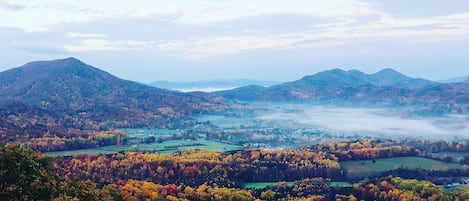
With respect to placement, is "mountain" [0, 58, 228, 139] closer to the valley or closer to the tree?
the valley

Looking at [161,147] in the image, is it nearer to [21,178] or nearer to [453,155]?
[453,155]

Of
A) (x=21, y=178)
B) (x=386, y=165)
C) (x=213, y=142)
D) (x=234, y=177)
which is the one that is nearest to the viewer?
(x=21, y=178)

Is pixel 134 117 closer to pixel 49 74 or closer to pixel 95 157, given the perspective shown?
pixel 49 74

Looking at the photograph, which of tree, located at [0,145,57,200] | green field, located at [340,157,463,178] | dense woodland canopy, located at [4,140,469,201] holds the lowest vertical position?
green field, located at [340,157,463,178]

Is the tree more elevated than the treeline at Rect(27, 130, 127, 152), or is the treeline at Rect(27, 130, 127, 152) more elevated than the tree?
the tree

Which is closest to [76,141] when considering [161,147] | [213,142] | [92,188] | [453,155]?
[161,147]

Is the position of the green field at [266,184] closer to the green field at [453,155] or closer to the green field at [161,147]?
the green field at [161,147]

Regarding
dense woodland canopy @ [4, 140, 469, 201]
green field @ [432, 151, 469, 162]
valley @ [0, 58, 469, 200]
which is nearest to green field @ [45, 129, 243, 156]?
valley @ [0, 58, 469, 200]
